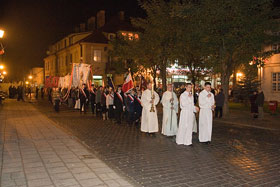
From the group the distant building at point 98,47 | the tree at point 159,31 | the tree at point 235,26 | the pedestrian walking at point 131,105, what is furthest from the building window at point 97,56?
Result: the pedestrian walking at point 131,105

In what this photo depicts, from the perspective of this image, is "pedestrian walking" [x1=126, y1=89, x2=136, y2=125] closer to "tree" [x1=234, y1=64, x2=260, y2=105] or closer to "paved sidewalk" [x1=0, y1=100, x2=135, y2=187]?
"paved sidewalk" [x1=0, y1=100, x2=135, y2=187]

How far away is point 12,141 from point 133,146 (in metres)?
3.84

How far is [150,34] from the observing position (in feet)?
73.3

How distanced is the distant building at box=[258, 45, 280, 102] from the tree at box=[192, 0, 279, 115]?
14786 mm

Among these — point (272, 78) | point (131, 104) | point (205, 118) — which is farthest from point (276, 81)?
point (205, 118)

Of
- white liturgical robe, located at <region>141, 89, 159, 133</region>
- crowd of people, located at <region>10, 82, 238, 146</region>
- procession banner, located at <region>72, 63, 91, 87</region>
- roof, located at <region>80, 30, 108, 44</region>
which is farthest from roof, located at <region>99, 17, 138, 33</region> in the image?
→ white liturgical robe, located at <region>141, 89, 159, 133</region>

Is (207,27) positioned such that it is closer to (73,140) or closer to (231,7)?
(231,7)

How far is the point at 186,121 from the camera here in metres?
8.45

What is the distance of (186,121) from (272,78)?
80.3 feet

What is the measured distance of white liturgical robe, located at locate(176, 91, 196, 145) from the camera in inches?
330

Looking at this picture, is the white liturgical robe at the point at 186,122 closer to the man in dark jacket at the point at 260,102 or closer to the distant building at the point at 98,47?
the man in dark jacket at the point at 260,102

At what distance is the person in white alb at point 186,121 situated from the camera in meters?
8.38

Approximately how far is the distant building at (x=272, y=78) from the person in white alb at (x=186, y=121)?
23444 mm

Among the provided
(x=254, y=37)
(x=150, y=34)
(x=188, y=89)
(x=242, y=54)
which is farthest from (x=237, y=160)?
(x=150, y=34)
